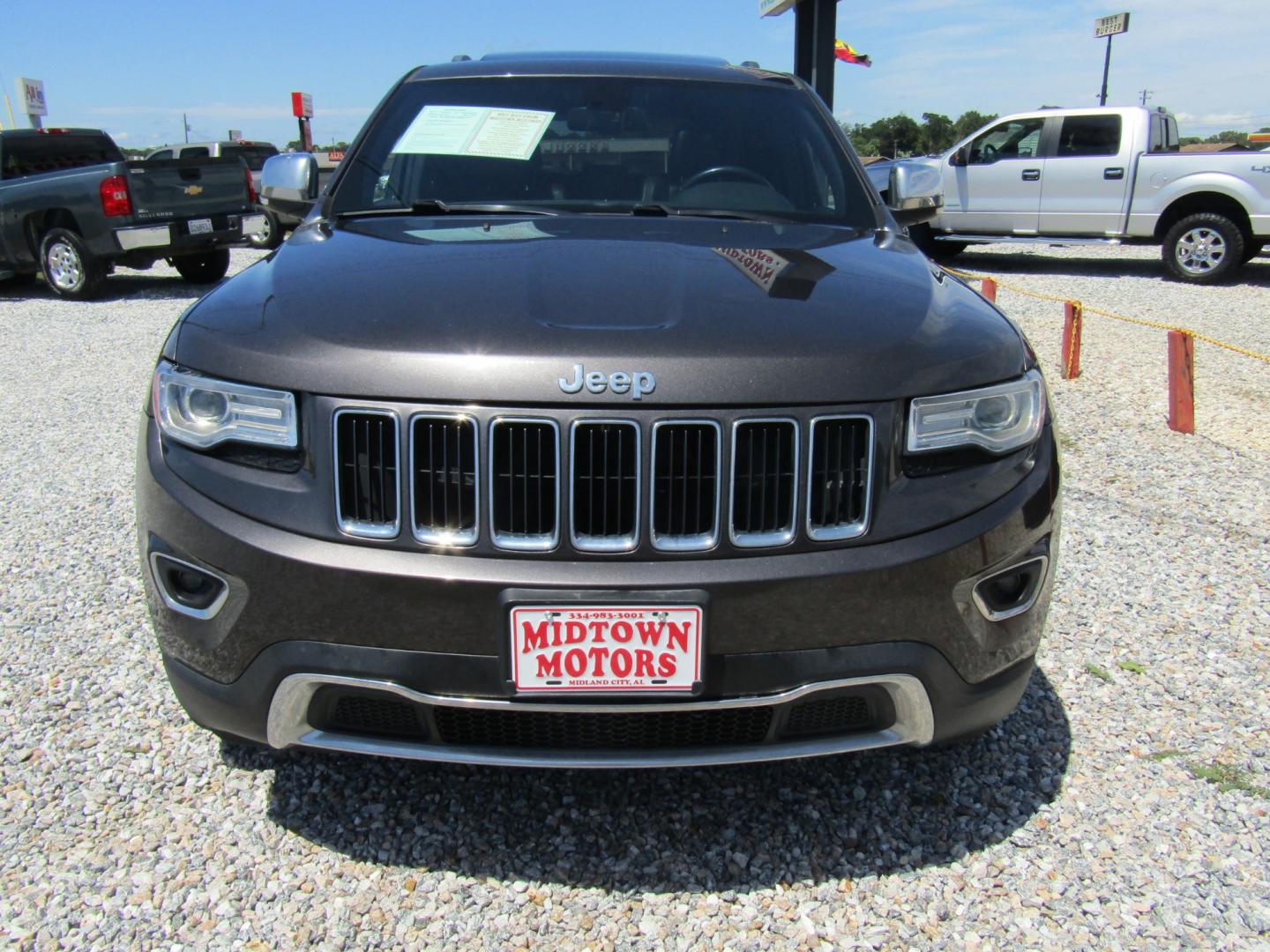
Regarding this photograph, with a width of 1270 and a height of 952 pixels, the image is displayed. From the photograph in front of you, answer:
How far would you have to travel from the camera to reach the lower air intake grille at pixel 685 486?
178 centimetres

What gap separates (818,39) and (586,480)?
16509 mm

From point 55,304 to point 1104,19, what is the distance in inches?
1448

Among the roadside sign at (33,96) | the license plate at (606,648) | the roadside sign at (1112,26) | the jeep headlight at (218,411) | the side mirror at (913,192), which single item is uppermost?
the roadside sign at (1112,26)

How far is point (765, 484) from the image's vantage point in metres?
1.81

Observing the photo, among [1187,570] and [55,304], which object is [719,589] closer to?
[1187,570]

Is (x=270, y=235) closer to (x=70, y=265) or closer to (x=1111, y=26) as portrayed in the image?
(x=70, y=265)

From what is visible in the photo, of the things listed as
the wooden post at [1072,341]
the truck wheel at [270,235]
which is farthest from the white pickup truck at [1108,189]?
the truck wheel at [270,235]

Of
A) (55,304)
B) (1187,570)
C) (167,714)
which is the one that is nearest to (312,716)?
(167,714)

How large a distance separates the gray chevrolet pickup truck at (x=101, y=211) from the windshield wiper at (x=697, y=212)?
31.0 feet

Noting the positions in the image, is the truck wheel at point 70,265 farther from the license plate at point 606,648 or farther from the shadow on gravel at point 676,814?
the license plate at point 606,648

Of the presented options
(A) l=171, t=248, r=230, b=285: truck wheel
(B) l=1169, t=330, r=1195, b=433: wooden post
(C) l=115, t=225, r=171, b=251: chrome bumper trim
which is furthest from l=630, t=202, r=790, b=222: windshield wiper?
(A) l=171, t=248, r=230, b=285: truck wheel

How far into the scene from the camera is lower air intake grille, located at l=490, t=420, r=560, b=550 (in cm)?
177

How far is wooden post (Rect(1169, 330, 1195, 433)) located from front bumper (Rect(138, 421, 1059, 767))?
4.36 meters

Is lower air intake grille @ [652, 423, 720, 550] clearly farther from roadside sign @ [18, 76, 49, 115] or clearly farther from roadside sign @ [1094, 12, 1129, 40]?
roadside sign @ [1094, 12, 1129, 40]
